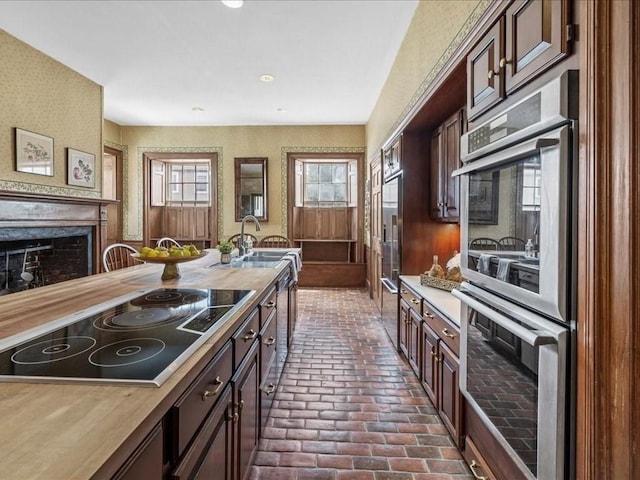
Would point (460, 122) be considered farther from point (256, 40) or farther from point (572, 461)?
point (256, 40)

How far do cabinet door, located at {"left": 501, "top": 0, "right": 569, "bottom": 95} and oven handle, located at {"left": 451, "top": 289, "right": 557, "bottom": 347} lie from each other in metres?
0.79

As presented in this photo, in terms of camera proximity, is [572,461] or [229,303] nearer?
[572,461]

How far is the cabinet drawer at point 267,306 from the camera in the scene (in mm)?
1899

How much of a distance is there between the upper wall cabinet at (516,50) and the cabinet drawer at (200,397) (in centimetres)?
135

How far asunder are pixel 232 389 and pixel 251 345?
342 millimetres

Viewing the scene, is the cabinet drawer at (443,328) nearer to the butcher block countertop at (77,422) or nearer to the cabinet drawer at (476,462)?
the cabinet drawer at (476,462)

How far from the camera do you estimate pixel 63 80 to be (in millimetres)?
4332

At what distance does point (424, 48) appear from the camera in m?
2.72

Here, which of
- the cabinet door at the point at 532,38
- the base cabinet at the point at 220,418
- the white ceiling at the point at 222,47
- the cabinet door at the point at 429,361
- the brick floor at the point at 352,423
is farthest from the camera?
the white ceiling at the point at 222,47

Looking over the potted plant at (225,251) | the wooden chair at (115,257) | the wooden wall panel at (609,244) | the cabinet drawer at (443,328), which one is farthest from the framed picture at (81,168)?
the wooden wall panel at (609,244)

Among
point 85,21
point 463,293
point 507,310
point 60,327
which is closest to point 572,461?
point 507,310

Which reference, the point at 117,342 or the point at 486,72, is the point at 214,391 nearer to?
the point at 117,342

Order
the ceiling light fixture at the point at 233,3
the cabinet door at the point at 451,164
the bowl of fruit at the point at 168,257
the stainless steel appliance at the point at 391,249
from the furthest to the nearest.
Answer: the stainless steel appliance at the point at 391,249 → the ceiling light fixture at the point at 233,3 → the cabinet door at the point at 451,164 → the bowl of fruit at the point at 168,257

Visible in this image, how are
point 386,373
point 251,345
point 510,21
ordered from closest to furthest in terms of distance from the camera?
point 510,21
point 251,345
point 386,373
